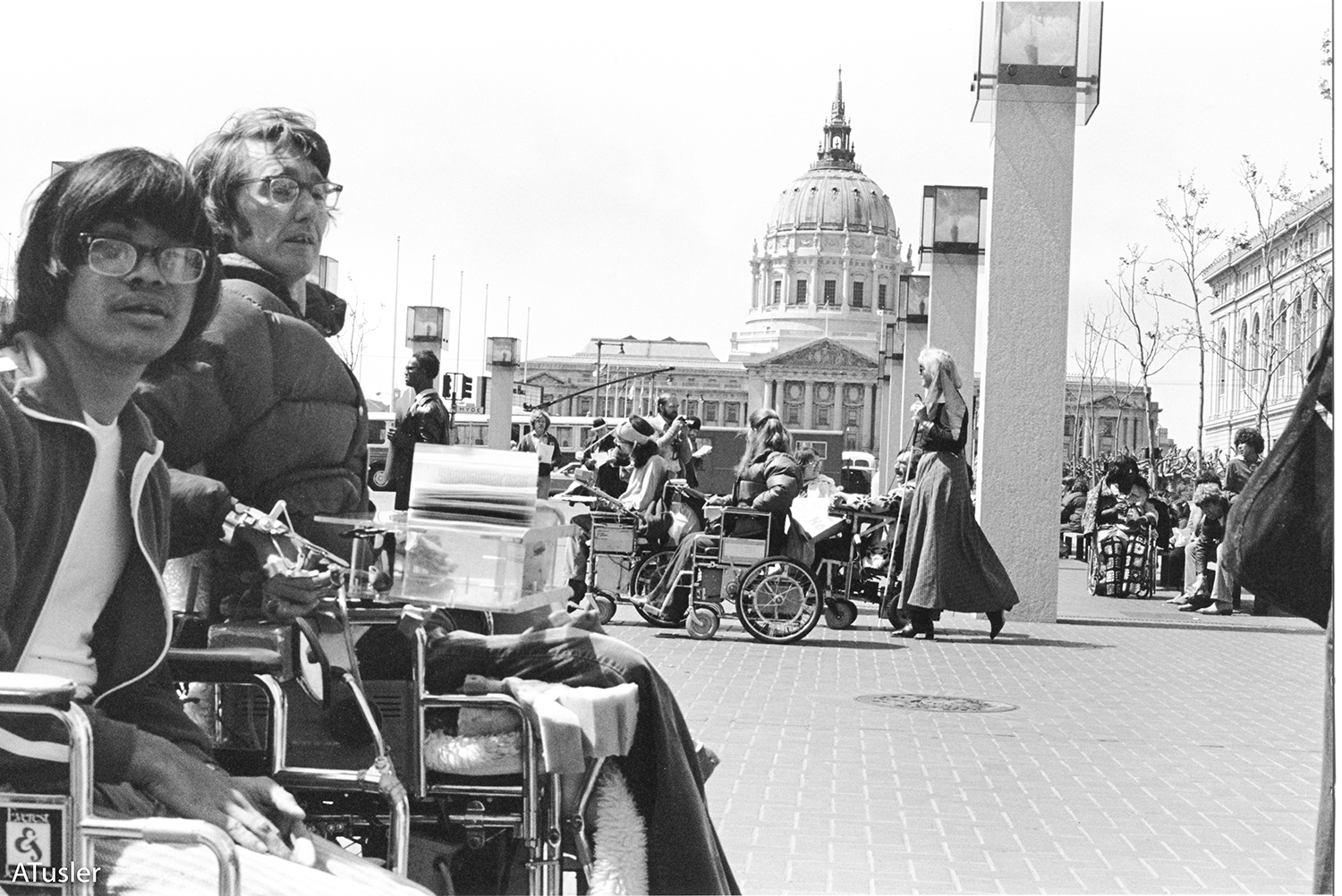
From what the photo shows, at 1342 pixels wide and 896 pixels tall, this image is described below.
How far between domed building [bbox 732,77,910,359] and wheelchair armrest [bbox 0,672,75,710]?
5671 inches

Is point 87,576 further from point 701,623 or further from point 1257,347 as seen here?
point 1257,347

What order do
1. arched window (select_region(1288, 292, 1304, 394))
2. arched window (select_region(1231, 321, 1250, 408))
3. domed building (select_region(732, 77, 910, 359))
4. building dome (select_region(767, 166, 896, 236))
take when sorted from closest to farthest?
arched window (select_region(1288, 292, 1304, 394)) < arched window (select_region(1231, 321, 1250, 408)) < domed building (select_region(732, 77, 910, 359)) < building dome (select_region(767, 166, 896, 236))

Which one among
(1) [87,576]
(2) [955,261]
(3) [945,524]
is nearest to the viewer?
(1) [87,576]

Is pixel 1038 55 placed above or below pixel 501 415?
above

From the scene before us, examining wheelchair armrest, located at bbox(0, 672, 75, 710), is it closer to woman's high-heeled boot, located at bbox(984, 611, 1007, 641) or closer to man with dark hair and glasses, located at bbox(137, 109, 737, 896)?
man with dark hair and glasses, located at bbox(137, 109, 737, 896)

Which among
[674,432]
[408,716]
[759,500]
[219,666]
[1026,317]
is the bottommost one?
[408,716]

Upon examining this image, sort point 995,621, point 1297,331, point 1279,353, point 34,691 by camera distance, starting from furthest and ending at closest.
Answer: point 1279,353 < point 1297,331 < point 995,621 < point 34,691

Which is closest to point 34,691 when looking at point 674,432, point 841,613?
point 841,613

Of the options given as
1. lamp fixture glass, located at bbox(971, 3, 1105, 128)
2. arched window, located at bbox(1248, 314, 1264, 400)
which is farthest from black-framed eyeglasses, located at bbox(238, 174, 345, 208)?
arched window, located at bbox(1248, 314, 1264, 400)

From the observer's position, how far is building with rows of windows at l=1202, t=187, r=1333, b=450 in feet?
62.5

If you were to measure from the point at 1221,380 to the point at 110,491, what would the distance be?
86.3 feet

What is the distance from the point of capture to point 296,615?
2.90 m

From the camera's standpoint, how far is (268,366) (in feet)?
10.3

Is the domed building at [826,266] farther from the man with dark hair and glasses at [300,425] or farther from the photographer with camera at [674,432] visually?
the man with dark hair and glasses at [300,425]
